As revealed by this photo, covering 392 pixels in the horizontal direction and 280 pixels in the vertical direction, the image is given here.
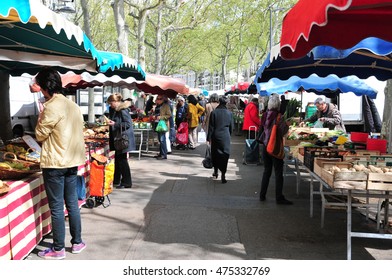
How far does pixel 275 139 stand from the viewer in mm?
6867

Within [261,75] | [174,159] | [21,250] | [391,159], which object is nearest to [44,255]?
[21,250]

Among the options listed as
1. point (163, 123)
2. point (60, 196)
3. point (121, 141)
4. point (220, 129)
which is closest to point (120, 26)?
point (163, 123)

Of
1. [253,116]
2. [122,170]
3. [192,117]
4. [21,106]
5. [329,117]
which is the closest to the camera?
[122,170]

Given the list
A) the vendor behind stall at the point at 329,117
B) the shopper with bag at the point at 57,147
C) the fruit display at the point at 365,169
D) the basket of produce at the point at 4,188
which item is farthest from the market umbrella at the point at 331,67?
the basket of produce at the point at 4,188

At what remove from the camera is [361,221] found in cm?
629

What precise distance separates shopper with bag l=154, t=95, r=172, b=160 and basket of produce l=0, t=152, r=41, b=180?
7.02 metres

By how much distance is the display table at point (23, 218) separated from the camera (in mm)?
3963

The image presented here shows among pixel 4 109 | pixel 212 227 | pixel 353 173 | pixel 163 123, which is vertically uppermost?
pixel 4 109

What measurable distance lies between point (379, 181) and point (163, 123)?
836 cm

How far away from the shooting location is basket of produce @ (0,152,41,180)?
4.53 metres

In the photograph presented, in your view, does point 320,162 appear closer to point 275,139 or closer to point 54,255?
point 275,139

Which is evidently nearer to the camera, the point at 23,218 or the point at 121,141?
the point at 23,218

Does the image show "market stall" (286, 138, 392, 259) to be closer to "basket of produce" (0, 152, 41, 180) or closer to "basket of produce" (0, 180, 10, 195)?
"basket of produce" (0, 180, 10, 195)

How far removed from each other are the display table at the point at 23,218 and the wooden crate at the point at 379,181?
134 inches
